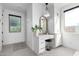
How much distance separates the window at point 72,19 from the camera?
2.29m

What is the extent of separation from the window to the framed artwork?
214 cm

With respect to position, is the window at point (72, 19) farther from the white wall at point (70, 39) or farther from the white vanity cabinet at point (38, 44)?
the white vanity cabinet at point (38, 44)

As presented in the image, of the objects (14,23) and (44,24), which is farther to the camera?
(44,24)

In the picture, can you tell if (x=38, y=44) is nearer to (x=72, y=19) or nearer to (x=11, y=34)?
(x=11, y=34)

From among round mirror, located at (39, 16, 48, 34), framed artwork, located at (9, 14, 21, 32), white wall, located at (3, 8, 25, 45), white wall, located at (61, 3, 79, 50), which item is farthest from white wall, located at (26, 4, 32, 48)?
white wall, located at (61, 3, 79, 50)

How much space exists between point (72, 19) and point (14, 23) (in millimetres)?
2333

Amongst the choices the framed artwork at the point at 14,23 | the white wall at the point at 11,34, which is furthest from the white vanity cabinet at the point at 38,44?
the framed artwork at the point at 14,23

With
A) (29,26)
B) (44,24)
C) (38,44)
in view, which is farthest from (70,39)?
(29,26)

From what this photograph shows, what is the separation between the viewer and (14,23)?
6.00 feet

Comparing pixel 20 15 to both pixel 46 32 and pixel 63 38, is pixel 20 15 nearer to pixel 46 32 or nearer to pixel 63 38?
pixel 46 32

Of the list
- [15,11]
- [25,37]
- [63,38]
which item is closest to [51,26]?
[63,38]

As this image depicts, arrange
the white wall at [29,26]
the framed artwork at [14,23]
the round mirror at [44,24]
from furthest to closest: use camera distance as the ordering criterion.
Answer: the round mirror at [44,24]
the white wall at [29,26]
the framed artwork at [14,23]

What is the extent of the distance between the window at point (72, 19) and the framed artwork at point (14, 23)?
2139 mm

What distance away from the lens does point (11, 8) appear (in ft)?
6.41
